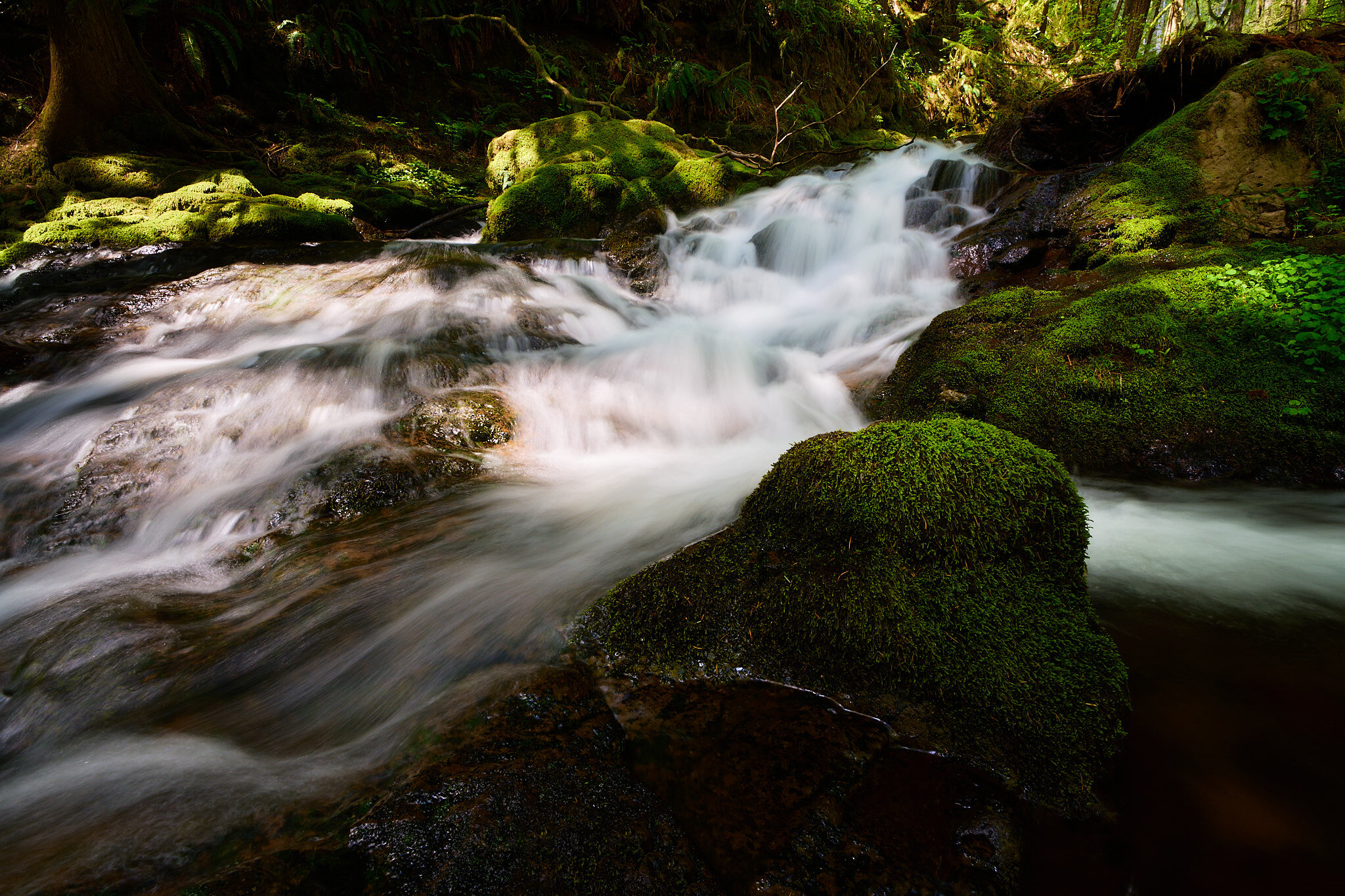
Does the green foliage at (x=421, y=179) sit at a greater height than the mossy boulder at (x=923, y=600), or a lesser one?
greater

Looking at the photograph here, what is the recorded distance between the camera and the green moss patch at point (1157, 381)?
3400 millimetres

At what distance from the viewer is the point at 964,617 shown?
5.96ft

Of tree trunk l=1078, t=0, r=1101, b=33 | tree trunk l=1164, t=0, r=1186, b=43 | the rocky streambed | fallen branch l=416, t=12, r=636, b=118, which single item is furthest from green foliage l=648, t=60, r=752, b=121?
tree trunk l=1078, t=0, r=1101, b=33

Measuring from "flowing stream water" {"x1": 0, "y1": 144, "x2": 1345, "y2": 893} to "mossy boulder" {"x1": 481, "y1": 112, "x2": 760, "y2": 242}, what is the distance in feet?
5.41

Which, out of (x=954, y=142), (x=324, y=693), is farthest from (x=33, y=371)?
(x=954, y=142)

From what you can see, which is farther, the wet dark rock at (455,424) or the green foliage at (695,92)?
the green foliage at (695,92)

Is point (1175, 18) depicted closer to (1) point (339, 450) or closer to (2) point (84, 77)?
(1) point (339, 450)

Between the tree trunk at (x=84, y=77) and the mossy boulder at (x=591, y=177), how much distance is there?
5763mm

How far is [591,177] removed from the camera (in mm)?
9367

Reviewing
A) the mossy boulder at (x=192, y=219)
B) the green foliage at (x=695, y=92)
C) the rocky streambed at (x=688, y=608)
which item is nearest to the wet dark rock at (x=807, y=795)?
the rocky streambed at (x=688, y=608)

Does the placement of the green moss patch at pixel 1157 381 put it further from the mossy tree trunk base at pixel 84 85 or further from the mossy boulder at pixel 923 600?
the mossy tree trunk base at pixel 84 85

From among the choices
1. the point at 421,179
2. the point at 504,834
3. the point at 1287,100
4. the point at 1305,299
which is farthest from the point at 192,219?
the point at 1287,100

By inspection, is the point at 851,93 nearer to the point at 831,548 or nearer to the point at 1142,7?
Result: the point at 1142,7

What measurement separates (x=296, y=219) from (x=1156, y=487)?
10446 mm
